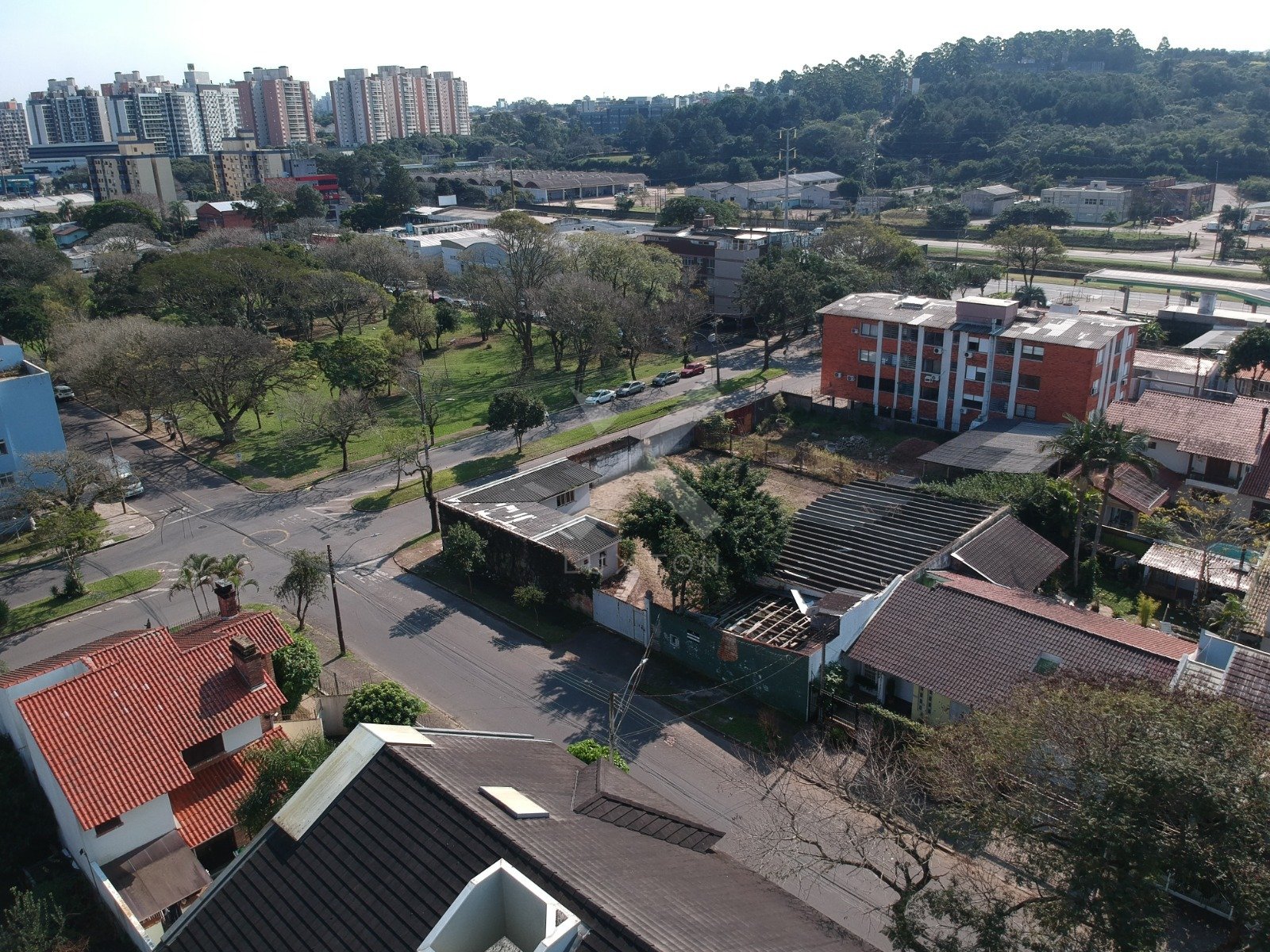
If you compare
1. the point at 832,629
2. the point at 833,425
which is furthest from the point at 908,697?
the point at 833,425

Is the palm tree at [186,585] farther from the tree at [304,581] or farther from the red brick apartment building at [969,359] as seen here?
the red brick apartment building at [969,359]

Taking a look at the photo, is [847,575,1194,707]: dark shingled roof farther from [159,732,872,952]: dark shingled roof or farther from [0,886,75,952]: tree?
[0,886,75,952]: tree

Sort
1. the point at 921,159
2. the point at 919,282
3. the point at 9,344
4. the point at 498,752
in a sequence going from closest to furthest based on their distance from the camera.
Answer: the point at 498,752
the point at 9,344
the point at 919,282
the point at 921,159

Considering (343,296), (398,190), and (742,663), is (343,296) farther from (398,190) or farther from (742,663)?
(742,663)

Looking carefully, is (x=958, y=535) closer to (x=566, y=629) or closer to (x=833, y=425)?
(x=566, y=629)

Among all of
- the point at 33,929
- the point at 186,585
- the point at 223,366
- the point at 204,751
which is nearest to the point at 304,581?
the point at 186,585

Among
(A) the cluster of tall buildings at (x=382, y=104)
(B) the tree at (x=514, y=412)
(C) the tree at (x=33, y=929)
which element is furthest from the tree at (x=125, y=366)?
(A) the cluster of tall buildings at (x=382, y=104)
